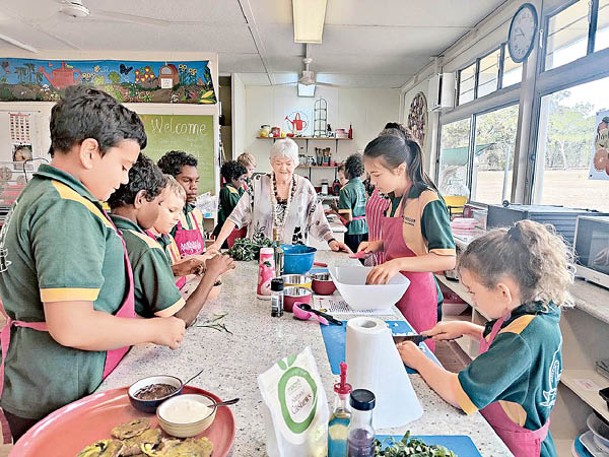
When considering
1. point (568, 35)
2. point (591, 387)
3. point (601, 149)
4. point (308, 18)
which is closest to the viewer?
point (591, 387)

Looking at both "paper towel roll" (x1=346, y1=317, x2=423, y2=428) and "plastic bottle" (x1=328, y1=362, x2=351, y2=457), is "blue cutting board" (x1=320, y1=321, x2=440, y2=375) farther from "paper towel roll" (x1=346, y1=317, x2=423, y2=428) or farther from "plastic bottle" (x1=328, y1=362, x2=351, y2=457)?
"plastic bottle" (x1=328, y1=362, x2=351, y2=457)

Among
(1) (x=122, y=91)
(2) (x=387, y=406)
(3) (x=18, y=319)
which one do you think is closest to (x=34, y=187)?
(3) (x=18, y=319)

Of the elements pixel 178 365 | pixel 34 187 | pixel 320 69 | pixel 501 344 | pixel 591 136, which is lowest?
pixel 178 365

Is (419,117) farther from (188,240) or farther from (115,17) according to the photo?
(188,240)

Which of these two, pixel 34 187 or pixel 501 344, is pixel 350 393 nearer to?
pixel 501 344

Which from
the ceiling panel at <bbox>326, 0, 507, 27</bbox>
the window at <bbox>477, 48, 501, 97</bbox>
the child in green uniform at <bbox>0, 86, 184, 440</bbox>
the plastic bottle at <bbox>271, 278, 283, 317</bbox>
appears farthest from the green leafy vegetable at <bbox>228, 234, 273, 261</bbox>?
the window at <bbox>477, 48, 501, 97</bbox>

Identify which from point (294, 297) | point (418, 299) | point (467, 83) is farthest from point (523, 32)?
point (294, 297)

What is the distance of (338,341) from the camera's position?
4.32ft

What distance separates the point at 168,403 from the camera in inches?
34.2

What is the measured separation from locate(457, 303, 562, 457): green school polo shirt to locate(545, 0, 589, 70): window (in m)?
2.38

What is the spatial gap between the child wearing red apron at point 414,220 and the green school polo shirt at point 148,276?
92cm

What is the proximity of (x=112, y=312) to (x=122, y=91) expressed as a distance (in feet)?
17.0

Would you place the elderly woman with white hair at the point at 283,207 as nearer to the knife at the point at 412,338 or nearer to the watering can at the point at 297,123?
the knife at the point at 412,338

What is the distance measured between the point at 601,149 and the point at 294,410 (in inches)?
96.7
